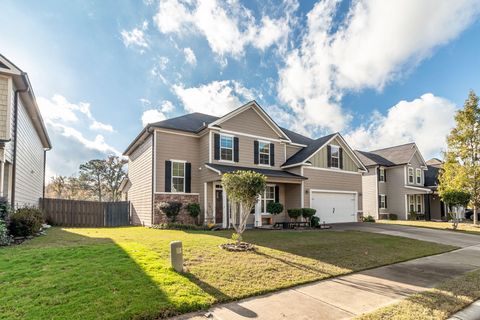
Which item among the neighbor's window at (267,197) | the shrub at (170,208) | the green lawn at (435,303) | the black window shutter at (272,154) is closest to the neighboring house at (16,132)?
the shrub at (170,208)

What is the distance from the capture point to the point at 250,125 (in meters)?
17.2

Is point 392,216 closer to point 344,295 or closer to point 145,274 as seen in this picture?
point 344,295

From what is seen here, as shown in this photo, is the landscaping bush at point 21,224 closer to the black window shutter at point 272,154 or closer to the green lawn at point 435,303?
the green lawn at point 435,303

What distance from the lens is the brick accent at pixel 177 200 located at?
14.6 metres

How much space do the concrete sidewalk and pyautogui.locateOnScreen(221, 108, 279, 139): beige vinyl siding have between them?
1144 cm

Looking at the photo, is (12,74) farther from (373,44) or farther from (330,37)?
(373,44)

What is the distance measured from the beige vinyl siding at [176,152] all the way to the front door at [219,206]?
1.11 metres

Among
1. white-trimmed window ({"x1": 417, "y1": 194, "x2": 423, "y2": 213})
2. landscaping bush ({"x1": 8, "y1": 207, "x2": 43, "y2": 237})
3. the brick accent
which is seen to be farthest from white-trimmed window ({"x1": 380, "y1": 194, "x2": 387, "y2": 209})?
landscaping bush ({"x1": 8, "y1": 207, "x2": 43, "y2": 237})

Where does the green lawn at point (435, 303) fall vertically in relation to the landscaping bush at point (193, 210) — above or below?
below

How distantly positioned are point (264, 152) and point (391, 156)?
18334 mm

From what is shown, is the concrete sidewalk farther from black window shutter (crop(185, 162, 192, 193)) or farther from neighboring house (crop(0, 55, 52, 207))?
black window shutter (crop(185, 162, 192, 193))

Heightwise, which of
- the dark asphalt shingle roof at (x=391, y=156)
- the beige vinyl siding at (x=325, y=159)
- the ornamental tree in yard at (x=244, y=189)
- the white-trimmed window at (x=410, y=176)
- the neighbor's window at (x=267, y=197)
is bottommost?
the neighbor's window at (x=267, y=197)

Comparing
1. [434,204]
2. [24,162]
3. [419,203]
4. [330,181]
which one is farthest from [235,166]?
[434,204]

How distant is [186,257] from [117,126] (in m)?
18.5
